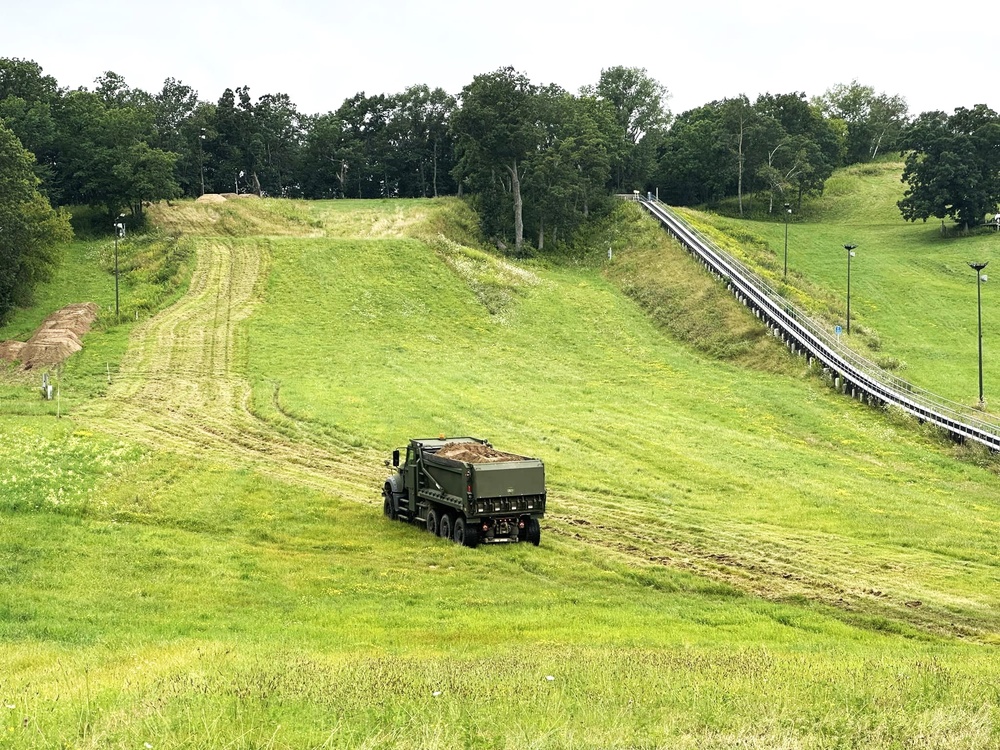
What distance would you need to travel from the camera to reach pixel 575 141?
9969 centimetres

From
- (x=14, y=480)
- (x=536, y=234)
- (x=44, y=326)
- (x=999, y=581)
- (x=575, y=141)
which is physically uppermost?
(x=575, y=141)

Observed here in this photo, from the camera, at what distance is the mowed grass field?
43.8ft

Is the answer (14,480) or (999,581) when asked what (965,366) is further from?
(14,480)

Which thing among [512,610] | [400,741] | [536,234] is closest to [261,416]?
[512,610]

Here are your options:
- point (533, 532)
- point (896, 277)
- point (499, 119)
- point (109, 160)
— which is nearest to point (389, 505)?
point (533, 532)

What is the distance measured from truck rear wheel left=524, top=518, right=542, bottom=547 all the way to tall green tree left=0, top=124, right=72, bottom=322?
51110mm

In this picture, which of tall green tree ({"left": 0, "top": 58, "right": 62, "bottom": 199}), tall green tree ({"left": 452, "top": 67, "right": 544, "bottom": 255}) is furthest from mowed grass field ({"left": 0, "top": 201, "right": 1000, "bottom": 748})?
tall green tree ({"left": 0, "top": 58, "right": 62, "bottom": 199})

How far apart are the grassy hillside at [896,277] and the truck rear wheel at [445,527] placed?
36.6 meters

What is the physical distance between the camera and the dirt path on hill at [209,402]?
40.6 m

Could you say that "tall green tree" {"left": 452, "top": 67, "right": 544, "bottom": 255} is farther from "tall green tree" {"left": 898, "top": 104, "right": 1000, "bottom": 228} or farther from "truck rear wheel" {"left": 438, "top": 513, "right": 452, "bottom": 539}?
"truck rear wheel" {"left": 438, "top": 513, "right": 452, "bottom": 539}

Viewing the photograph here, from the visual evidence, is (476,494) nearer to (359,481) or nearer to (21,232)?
(359,481)

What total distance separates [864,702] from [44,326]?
6293cm

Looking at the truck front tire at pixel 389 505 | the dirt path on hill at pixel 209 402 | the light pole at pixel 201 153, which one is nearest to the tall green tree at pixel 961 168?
the dirt path on hill at pixel 209 402

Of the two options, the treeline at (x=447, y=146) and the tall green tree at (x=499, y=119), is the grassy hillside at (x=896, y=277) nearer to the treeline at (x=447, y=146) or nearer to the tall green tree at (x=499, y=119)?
the treeline at (x=447, y=146)
